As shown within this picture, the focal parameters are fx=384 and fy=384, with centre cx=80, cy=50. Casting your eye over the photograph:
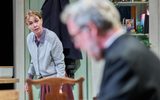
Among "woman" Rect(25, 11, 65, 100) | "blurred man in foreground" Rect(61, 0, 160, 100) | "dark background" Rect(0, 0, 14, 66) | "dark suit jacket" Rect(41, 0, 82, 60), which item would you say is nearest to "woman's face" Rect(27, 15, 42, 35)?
"woman" Rect(25, 11, 65, 100)

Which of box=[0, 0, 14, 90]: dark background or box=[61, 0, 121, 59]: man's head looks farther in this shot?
box=[0, 0, 14, 90]: dark background

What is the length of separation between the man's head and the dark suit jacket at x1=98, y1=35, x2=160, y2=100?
0.06 meters

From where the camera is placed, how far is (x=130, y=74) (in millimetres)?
1111

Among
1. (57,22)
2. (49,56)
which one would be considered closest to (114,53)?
(49,56)

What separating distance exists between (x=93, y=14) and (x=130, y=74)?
0.68 ft

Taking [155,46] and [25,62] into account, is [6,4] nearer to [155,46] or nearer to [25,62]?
[25,62]

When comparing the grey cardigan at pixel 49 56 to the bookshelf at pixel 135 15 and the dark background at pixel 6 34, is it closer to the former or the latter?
the dark background at pixel 6 34

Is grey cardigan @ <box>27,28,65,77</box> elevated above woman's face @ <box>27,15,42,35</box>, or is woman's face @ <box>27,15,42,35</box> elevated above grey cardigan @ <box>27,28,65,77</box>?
woman's face @ <box>27,15,42,35</box>

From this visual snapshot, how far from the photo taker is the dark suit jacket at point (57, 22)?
392 cm

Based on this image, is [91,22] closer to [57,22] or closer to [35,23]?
[35,23]

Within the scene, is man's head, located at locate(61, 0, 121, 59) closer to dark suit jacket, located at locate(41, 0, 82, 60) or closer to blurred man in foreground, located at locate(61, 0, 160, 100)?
blurred man in foreground, located at locate(61, 0, 160, 100)

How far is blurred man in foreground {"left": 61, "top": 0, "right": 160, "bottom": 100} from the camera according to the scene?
1.11 metres

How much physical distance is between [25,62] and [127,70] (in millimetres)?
3160

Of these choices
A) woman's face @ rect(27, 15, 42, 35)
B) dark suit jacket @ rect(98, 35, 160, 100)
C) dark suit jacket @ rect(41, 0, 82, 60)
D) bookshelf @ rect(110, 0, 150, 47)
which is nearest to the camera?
dark suit jacket @ rect(98, 35, 160, 100)
